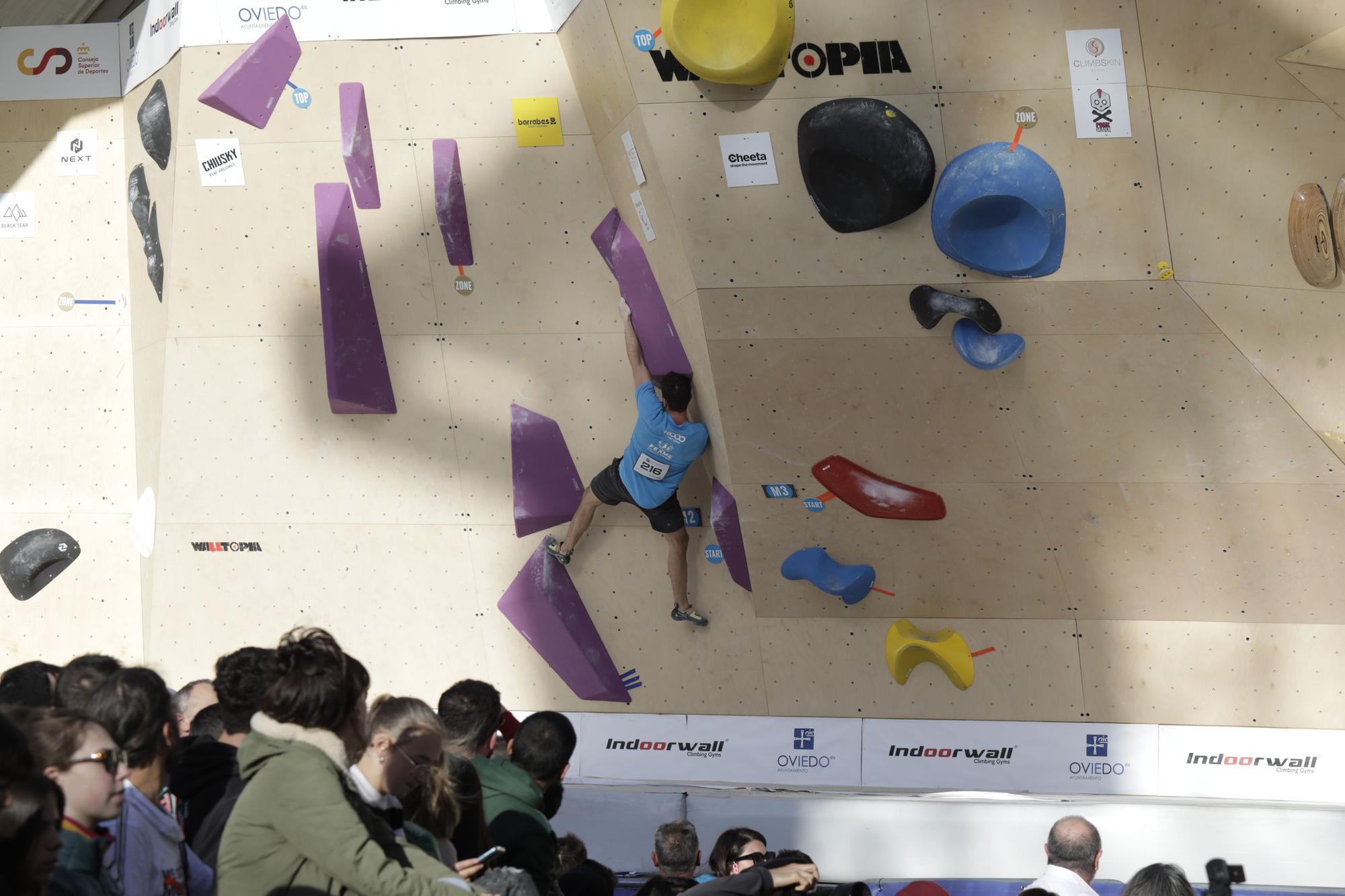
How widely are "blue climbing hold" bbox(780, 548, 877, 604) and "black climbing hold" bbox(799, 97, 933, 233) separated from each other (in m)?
1.45

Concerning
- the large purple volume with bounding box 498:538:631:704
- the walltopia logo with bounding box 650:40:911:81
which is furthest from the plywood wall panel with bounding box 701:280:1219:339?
the large purple volume with bounding box 498:538:631:704

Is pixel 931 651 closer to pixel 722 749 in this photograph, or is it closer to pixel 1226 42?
pixel 722 749

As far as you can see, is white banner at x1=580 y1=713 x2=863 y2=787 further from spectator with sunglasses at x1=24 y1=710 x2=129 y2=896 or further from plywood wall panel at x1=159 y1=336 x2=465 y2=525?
spectator with sunglasses at x1=24 y1=710 x2=129 y2=896

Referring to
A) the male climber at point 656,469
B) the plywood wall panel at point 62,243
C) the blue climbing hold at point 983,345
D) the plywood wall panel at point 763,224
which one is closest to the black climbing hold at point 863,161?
the plywood wall panel at point 763,224

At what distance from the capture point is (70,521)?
637 centimetres

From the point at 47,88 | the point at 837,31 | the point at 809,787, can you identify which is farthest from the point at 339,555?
the point at 837,31

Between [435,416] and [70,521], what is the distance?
7.20 ft

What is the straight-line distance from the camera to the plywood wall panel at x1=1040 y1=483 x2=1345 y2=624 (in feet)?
16.0

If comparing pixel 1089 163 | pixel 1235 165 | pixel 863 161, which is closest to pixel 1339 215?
pixel 1235 165

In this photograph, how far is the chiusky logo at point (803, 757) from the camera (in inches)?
216

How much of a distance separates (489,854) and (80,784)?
2.69 feet

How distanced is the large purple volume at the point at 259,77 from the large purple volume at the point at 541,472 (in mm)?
1796

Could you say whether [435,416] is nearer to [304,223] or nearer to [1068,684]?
[304,223]

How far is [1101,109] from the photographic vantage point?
4.47 meters
